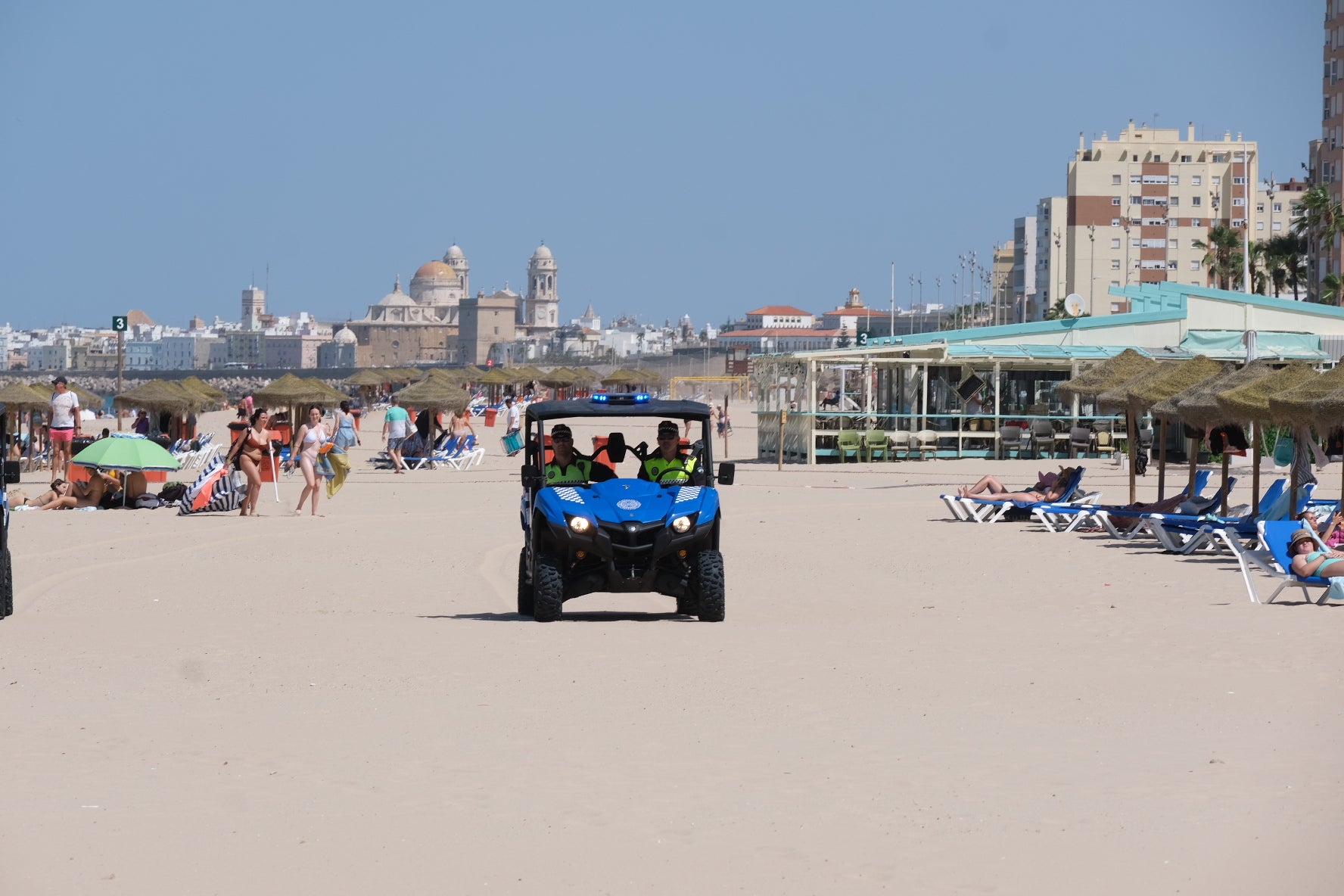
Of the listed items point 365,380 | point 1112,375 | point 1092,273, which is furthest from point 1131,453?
point 1092,273

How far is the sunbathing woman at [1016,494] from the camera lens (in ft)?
66.3

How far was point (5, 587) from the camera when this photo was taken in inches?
458

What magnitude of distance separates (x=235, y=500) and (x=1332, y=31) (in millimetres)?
73040

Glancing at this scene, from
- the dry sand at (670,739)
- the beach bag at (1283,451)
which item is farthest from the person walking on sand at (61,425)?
the beach bag at (1283,451)

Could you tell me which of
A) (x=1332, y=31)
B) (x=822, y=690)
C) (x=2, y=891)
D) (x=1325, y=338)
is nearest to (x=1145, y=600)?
(x=822, y=690)

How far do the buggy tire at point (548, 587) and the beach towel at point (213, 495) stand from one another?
36.3 feet

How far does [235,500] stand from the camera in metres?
21.7

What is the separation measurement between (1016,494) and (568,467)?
1008cm

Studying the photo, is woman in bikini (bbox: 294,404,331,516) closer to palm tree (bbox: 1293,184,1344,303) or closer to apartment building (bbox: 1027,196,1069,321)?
palm tree (bbox: 1293,184,1344,303)

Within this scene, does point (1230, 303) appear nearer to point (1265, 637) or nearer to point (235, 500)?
point (235, 500)

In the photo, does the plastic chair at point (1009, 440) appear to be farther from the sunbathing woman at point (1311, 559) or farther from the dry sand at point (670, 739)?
A: the sunbathing woman at point (1311, 559)

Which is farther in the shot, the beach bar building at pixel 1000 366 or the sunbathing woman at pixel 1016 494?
the beach bar building at pixel 1000 366

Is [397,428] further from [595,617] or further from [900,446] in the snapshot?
[595,617]

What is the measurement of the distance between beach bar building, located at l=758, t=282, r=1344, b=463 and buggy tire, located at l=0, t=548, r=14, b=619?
21879mm
